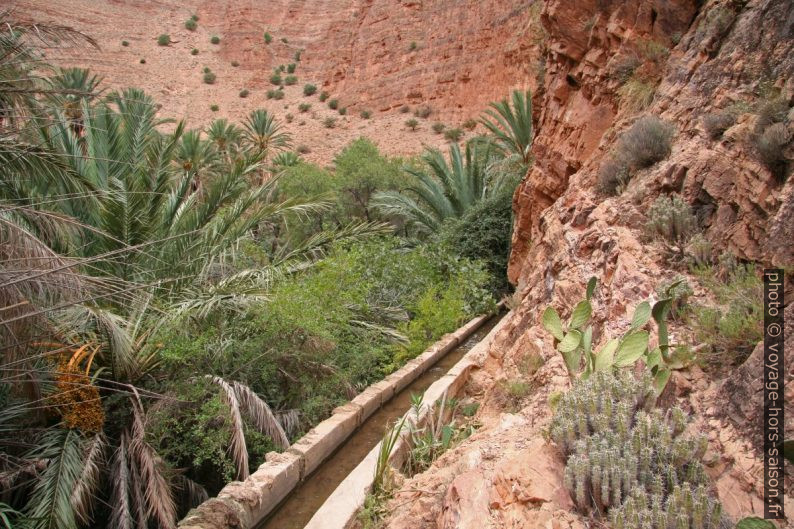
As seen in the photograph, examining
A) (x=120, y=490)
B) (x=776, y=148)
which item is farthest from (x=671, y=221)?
(x=120, y=490)

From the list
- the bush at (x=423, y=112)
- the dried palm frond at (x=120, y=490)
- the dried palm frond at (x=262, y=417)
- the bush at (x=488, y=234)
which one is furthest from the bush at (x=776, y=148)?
the bush at (x=423, y=112)

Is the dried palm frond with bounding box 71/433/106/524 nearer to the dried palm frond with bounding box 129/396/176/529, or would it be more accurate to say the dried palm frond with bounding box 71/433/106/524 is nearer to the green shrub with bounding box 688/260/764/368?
the dried palm frond with bounding box 129/396/176/529

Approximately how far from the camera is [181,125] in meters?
8.09

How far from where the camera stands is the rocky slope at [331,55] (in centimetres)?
3334

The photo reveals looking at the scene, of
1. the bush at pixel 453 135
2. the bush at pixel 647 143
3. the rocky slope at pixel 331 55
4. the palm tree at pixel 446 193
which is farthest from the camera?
the rocky slope at pixel 331 55

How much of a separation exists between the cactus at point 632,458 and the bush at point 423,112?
32486mm

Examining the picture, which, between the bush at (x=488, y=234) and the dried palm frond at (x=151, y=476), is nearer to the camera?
the dried palm frond at (x=151, y=476)

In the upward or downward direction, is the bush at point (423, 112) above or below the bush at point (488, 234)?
above

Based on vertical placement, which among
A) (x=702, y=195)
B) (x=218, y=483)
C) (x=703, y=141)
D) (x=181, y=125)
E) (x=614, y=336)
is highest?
(x=181, y=125)

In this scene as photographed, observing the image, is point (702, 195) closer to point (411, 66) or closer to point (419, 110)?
point (419, 110)

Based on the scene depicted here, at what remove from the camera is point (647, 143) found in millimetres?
6281

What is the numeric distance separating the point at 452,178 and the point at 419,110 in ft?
62.6

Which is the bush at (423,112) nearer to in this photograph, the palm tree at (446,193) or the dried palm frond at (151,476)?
the palm tree at (446,193)

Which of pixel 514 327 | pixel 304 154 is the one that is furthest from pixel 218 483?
pixel 304 154
